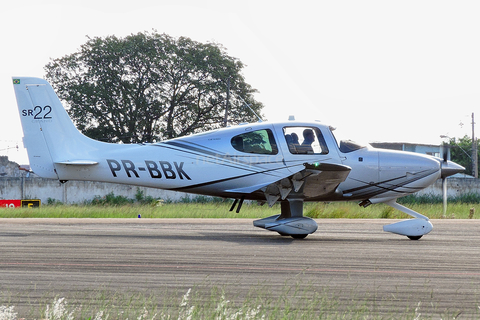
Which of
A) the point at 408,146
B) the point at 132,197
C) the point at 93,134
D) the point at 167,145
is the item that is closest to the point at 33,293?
the point at 167,145

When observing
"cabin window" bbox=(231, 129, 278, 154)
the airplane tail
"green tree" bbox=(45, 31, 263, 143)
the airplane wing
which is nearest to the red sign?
"green tree" bbox=(45, 31, 263, 143)

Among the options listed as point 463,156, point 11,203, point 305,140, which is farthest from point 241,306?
point 463,156

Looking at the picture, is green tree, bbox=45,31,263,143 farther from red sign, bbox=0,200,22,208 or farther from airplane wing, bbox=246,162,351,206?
airplane wing, bbox=246,162,351,206

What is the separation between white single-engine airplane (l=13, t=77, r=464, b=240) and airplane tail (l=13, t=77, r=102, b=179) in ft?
0.07

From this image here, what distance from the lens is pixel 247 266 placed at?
24.7 ft

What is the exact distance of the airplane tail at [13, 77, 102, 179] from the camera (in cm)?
1232

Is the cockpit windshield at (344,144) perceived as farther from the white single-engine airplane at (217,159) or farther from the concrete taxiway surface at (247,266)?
the concrete taxiway surface at (247,266)

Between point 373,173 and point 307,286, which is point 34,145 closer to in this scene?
point 373,173

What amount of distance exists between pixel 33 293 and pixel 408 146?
225 feet

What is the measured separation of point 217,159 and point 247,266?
5.04 m

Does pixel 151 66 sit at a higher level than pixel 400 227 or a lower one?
higher

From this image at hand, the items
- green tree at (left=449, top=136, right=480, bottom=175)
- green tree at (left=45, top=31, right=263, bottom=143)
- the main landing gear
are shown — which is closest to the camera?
the main landing gear

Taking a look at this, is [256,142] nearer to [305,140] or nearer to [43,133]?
[305,140]

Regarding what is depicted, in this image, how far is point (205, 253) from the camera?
29.1 ft
